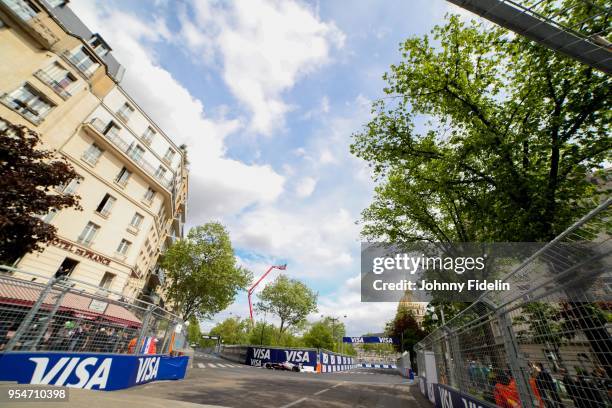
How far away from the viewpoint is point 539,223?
7570 mm

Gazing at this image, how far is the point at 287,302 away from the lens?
169 ft

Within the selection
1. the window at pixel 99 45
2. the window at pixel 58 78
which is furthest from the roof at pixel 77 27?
the window at pixel 58 78

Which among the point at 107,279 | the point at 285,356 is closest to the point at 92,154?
the point at 107,279

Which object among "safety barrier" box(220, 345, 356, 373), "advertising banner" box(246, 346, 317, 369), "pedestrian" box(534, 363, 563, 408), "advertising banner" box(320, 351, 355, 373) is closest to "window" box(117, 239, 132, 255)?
"safety barrier" box(220, 345, 356, 373)

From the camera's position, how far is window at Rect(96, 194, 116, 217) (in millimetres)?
19570

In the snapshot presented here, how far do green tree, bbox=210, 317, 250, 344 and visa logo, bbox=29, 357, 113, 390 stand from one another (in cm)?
8175

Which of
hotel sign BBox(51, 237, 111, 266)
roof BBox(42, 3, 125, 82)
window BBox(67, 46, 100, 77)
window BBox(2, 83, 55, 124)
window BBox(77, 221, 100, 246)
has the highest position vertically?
roof BBox(42, 3, 125, 82)

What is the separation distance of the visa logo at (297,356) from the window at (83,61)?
3247 cm

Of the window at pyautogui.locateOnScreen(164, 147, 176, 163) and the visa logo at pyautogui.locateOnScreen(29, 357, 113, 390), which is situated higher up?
the window at pyautogui.locateOnScreen(164, 147, 176, 163)

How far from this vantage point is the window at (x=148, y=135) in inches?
938

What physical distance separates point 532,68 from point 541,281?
30.1ft

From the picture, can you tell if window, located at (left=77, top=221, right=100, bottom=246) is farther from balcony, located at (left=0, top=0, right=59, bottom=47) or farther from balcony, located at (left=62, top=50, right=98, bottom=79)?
balcony, located at (left=0, top=0, right=59, bottom=47)

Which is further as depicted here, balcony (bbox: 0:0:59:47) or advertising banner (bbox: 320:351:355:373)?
advertising banner (bbox: 320:351:355:373)

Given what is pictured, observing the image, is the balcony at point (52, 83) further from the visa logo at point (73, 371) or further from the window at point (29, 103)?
the visa logo at point (73, 371)
